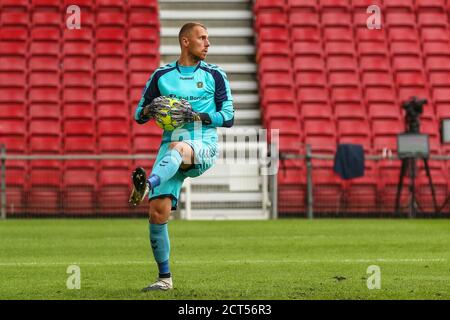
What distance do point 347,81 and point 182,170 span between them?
520 inches

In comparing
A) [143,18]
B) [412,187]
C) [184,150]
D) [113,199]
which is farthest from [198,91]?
[143,18]

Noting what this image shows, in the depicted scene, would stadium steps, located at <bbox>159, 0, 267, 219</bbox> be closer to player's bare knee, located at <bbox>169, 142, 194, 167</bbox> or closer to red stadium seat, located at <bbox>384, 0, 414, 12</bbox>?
red stadium seat, located at <bbox>384, 0, 414, 12</bbox>

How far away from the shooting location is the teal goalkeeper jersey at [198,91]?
750 cm

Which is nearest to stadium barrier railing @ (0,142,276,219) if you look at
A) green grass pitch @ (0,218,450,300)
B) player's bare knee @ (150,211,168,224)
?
green grass pitch @ (0,218,450,300)

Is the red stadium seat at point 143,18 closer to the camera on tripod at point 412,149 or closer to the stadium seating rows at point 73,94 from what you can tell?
the stadium seating rows at point 73,94

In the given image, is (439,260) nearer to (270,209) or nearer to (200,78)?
(200,78)

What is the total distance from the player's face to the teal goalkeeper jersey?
118 millimetres

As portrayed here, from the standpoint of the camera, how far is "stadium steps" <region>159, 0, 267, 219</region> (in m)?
17.7

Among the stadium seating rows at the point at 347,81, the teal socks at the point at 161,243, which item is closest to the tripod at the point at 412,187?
the stadium seating rows at the point at 347,81

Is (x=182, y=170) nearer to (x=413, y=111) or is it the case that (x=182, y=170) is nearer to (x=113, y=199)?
(x=113, y=199)

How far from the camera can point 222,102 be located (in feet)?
24.9

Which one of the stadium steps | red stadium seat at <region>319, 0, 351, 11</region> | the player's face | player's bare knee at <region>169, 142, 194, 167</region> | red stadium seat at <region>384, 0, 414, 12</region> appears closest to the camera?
player's bare knee at <region>169, 142, 194, 167</region>

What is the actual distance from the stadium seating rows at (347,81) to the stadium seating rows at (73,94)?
2.48 metres
